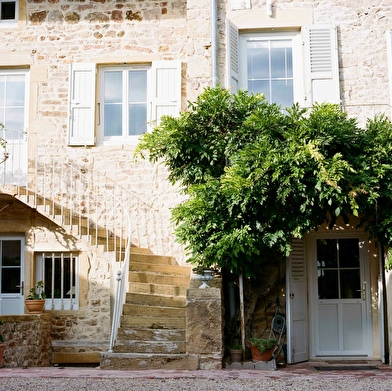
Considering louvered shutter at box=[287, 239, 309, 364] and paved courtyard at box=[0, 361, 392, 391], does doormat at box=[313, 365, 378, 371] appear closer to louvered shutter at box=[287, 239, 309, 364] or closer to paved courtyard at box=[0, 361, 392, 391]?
paved courtyard at box=[0, 361, 392, 391]

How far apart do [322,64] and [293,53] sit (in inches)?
22.0

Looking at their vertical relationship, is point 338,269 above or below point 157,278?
above

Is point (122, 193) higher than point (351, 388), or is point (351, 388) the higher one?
point (122, 193)

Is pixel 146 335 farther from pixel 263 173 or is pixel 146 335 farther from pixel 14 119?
pixel 14 119

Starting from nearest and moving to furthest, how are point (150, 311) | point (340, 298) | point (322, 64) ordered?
point (150, 311)
point (340, 298)
point (322, 64)

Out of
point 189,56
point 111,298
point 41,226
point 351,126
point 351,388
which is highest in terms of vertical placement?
point 189,56

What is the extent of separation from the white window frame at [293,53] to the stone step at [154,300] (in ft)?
10.7

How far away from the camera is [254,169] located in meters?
7.98

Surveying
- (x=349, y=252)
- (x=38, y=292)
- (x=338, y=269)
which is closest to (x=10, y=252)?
(x=38, y=292)

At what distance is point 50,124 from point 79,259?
87.9 inches

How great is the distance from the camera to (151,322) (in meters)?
8.39

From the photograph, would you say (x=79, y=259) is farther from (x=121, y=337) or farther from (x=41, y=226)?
(x=121, y=337)

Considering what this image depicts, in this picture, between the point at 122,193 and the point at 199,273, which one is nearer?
the point at 199,273

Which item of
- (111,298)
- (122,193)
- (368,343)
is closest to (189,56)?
(122,193)
